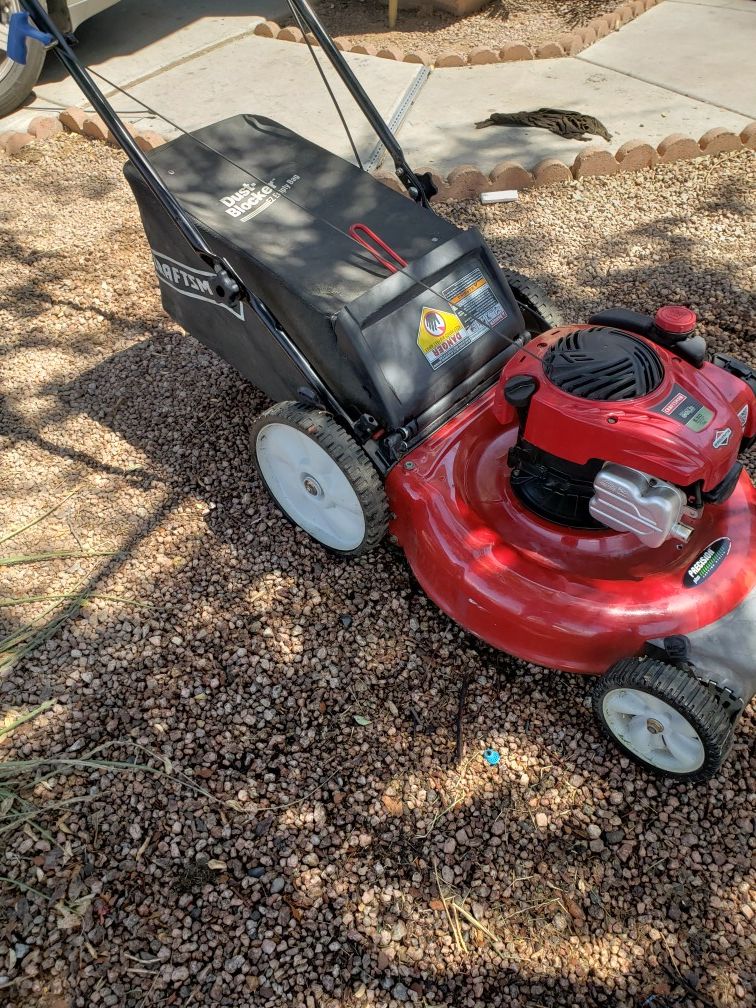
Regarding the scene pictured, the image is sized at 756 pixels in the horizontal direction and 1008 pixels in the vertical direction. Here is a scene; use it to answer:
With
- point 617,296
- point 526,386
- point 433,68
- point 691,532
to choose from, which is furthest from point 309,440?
point 433,68

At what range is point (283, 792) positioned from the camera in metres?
2.16

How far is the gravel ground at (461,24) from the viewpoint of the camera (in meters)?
5.86

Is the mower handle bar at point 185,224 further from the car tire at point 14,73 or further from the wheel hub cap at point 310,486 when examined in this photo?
the car tire at point 14,73

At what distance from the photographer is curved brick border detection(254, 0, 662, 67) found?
533 cm

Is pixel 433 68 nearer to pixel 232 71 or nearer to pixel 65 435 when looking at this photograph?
pixel 232 71

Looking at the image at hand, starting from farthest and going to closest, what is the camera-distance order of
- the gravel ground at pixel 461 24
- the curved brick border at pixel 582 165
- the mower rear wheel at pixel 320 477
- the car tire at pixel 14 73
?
1. the gravel ground at pixel 461 24
2. the car tire at pixel 14 73
3. the curved brick border at pixel 582 165
4. the mower rear wheel at pixel 320 477

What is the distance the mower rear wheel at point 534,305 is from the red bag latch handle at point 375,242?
1.53 feet

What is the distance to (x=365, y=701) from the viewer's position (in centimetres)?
235

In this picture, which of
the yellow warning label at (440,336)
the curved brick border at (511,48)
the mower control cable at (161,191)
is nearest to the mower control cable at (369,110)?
the yellow warning label at (440,336)

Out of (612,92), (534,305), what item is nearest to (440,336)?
(534,305)

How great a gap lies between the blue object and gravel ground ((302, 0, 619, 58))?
13.1ft

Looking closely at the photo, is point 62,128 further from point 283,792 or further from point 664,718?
point 664,718

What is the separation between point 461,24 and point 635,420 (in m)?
5.47

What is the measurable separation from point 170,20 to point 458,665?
5776 millimetres
